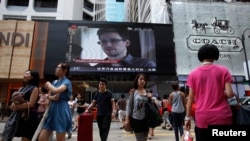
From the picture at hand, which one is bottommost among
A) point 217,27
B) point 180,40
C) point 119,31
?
point 180,40

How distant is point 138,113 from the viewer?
3936mm

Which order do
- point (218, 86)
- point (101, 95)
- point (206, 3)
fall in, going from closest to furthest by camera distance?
point (218, 86), point (101, 95), point (206, 3)

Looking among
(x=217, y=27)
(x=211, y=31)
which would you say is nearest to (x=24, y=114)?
(x=211, y=31)

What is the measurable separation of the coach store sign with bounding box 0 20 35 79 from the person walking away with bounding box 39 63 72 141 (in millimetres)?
20224

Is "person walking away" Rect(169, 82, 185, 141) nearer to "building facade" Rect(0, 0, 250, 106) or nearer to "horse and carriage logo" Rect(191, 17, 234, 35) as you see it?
"building facade" Rect(0, 0, 250, 106)

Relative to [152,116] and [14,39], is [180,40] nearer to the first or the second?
[14,39]

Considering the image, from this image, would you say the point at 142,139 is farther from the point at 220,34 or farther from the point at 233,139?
the point at 220,34

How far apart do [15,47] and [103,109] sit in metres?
20.4

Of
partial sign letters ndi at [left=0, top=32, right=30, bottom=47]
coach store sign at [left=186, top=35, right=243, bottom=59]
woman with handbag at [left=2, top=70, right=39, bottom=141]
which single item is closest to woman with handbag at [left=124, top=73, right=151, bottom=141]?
woman with handbag at [left=2, top=70, right=39, bottom=141]

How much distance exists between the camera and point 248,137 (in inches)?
69.4

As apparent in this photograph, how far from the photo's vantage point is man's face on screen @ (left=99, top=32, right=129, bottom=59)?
2370 centimetres

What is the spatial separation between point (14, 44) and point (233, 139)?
79.7 feet

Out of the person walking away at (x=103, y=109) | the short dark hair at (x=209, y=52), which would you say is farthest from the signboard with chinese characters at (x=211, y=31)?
the short dark hair at (x=209, y=52)

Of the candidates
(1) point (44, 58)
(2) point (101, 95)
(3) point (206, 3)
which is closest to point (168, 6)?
(3) point (206, 3)
